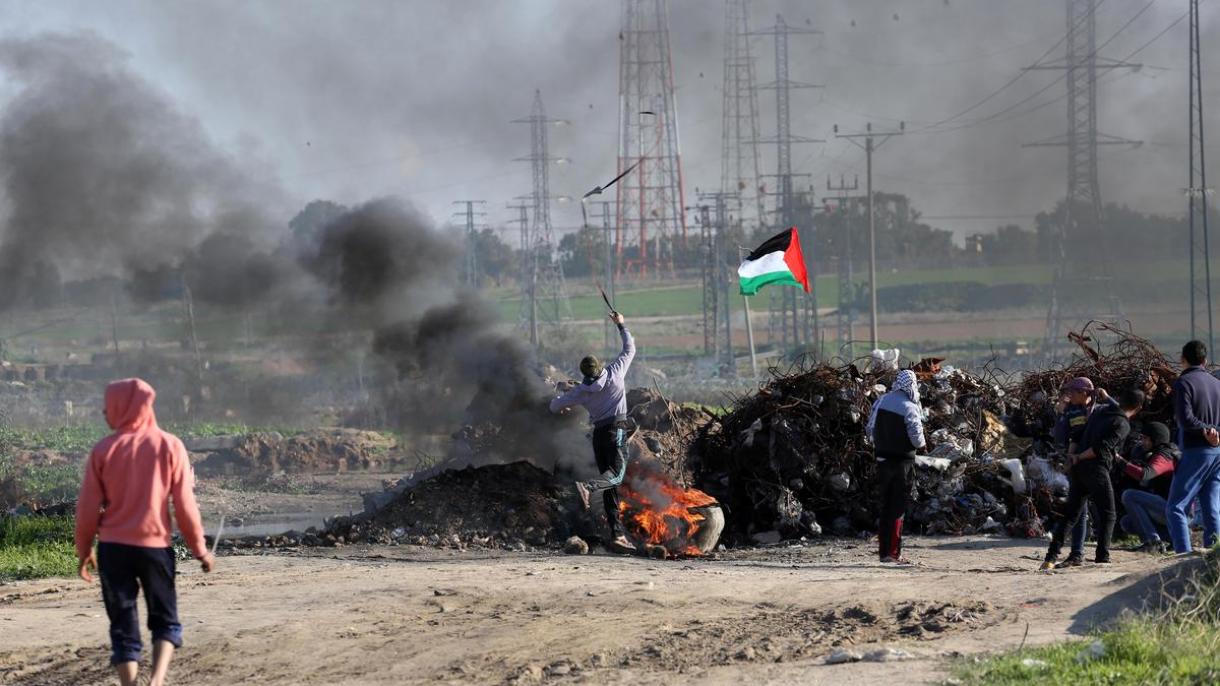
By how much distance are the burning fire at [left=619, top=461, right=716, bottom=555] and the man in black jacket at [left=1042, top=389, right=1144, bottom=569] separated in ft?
13.4

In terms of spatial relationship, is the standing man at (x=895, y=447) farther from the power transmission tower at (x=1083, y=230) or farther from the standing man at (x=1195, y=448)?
the power transmission tower at (x=1083, y=230)

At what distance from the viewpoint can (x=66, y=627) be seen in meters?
10.8

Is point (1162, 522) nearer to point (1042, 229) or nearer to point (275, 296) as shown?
point (275, 296)

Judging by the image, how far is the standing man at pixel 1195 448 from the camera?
1179 centimetres

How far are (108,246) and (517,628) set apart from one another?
24260 millimetres

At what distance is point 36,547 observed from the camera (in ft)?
51.2

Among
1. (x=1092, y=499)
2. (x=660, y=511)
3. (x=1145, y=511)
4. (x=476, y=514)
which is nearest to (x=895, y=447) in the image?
(x=1092, y=499)

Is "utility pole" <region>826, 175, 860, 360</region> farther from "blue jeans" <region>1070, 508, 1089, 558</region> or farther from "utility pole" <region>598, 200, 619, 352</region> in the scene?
"blue jeans" <region>1070, 508, 1089, 558</region>

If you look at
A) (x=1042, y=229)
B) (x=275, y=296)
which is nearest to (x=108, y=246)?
(x=275, y=296)

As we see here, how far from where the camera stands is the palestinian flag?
61.2 ft

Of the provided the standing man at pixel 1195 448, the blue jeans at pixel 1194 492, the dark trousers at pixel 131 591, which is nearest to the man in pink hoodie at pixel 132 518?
the dark trousers at pixel 131 591

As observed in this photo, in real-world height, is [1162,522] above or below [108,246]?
below

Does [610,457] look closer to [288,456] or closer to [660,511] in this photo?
[660,511]

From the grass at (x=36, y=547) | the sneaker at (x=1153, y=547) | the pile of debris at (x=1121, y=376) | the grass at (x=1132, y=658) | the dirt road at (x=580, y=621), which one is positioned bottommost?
the grass at (x=36, y=547)
